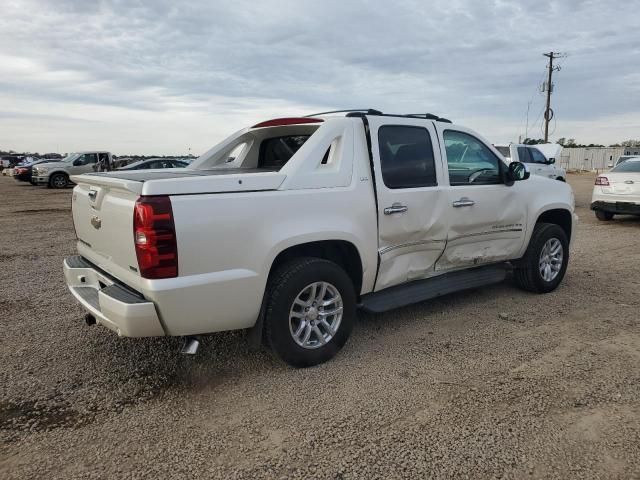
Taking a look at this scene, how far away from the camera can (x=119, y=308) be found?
2986 mm

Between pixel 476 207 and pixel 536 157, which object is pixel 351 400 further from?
pixel 536 157

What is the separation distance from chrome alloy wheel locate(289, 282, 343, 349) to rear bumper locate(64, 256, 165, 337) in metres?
0.96

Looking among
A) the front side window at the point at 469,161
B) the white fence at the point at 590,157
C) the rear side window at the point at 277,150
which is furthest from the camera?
the white fence at the point at 590,157

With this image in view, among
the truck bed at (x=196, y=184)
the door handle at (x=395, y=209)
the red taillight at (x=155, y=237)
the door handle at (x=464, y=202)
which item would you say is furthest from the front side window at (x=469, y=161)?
the red taillight at (x=155, y=237)

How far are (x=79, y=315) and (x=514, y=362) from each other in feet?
13.0

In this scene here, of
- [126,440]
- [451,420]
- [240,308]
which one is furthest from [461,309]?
[126,440]

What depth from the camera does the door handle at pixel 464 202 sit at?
4480mm

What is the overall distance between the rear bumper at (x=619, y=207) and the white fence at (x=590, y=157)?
140 ft

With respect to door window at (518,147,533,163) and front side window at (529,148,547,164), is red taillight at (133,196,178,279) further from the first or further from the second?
front side window at (529,148,547,164)

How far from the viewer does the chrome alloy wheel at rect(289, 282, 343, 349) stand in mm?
3582

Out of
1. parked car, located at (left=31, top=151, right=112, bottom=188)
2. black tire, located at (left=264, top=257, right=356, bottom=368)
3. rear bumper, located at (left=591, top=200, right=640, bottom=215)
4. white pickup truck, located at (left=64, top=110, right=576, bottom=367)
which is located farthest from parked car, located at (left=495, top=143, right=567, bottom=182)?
parked car, located at (left=31, top=151, right=112, bottom=188)

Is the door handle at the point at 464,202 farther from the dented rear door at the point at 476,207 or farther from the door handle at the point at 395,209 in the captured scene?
the door handle at the point at 395,209

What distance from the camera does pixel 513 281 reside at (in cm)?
595

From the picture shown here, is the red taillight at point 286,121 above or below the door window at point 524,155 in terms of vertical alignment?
above
